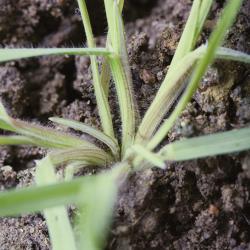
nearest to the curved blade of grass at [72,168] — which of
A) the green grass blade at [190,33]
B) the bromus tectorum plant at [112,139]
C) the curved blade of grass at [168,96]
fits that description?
the bromus tectorum plant at [112,139]

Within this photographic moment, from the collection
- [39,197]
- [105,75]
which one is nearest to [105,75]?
[105,75]

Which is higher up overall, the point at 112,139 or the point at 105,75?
the point at 105,75

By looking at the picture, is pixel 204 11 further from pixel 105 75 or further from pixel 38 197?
pixel 38 197

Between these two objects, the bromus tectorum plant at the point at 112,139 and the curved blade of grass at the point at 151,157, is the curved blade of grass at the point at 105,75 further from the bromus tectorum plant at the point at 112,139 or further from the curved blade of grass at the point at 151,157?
the curved blade of grass at the point at 151,157

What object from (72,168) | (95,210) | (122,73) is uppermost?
(122,73)

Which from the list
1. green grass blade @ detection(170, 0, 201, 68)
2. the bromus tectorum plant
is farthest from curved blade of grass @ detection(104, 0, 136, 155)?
green grass blade @ detection(170, 0, 201, 68)

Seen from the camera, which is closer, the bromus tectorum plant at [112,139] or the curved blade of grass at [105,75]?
the bromus tectorum plant at [112,139]
